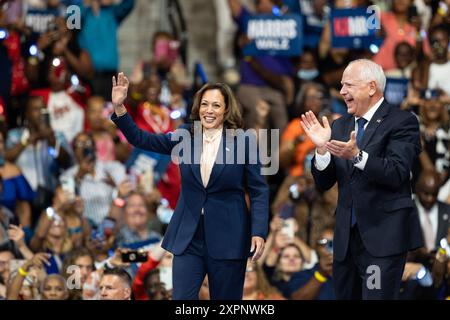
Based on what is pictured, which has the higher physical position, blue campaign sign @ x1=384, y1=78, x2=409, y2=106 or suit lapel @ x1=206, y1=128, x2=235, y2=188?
blue campaign sign @ x1=384, y1=78, x2=409, y2=106

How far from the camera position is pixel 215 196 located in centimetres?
603

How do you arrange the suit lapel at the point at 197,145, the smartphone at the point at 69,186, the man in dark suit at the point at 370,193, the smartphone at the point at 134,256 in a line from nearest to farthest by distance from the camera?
the man in dark suit at the point at 370,193 → the suit lapel at the point at 197,145 → the smartphone at the point at 134,256 → the smartphone at the point at 69,186

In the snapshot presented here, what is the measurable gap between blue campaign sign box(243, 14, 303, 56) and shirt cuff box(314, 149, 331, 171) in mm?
4440

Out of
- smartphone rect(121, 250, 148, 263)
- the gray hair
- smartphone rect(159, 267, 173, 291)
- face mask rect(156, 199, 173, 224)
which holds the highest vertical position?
the gray hair

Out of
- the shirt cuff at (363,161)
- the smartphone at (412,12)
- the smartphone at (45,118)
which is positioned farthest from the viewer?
the smartphone at (412,12)

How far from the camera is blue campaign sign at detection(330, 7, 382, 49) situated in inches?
390

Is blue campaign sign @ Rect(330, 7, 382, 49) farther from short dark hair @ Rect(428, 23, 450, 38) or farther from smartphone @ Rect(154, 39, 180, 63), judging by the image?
smartphone @ Rect(154, 39, 180, 63)

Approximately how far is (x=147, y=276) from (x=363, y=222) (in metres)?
2.35

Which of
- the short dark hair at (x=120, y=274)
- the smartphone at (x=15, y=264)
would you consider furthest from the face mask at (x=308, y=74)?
the short dark hair at (x=120, y=274)

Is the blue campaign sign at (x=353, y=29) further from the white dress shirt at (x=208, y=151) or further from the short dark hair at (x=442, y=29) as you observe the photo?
the white dress shirt at (x=208, y=151)

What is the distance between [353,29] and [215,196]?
4306 millimetres

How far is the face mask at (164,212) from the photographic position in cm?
941

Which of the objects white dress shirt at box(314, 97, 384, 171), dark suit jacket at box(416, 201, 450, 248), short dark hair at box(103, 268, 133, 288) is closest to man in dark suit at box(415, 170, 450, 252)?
dark suit jacket at box(416, 201, 450, 248)

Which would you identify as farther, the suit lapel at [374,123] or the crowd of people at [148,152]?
the crowd of people at [148,152]
